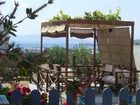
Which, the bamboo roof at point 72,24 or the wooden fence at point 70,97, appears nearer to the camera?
the wooden fence at point 70,97

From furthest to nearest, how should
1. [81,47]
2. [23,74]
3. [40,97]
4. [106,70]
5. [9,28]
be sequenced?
[81,47]
[106,70]
[40,97]
[23,74]
[9,28]

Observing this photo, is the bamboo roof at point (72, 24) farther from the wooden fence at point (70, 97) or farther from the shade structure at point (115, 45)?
the wooden fence at point (70, 97)

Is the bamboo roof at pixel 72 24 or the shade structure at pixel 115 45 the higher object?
the bamboo roof at pixel 72 24

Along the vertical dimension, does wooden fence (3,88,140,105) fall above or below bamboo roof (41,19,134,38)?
below

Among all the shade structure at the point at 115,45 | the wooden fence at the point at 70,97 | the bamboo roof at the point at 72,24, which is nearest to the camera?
the wooden fence at the point at 70,97

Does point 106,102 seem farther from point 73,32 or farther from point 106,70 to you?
point 73,32

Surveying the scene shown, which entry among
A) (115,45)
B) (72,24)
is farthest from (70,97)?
(115,45)

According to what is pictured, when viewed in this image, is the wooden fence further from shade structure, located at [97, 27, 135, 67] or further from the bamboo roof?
shade structure, located at [97, 27, 135, 67]

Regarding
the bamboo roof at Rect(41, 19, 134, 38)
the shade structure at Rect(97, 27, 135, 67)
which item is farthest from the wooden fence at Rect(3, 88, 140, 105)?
the shade structure at Rect(97, 27, 135, 67)

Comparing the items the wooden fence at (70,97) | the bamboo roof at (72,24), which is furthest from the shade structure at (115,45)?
the wooden fence at (70,97)

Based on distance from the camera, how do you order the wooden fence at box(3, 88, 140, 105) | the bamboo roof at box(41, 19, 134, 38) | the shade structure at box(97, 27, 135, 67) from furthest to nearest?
the shade structure at box(97, 27, 135, 67)
the bamboo roof at box(41, 19, 134, 38)
the wooden fence at box(3, 88, 140, 105)

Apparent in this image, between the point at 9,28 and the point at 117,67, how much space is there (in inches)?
392

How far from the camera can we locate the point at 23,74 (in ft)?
6.84

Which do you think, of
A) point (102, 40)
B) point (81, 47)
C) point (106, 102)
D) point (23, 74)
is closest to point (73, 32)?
point (102, 40)
